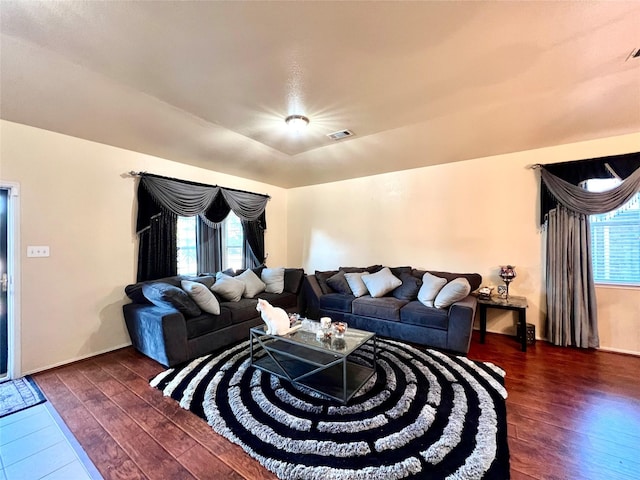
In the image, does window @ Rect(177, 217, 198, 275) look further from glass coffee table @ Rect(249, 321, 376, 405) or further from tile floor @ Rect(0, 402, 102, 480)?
tile floor @ Rect(0, 402, 102, 480)

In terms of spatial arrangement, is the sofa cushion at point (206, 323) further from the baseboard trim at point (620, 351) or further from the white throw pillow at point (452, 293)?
the baseboard trim at point (620, 351)

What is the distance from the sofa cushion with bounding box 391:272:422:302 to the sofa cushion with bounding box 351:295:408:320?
12cm

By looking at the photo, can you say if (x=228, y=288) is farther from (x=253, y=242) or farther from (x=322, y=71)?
(x=322, y=71)

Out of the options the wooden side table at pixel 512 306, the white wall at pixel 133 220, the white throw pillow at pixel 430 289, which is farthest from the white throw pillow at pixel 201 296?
the wooden side table at pixel 512 306

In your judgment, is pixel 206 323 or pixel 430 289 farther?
pixel 430 289

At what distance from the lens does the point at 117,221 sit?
3.38 meters

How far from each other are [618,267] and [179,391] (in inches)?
195

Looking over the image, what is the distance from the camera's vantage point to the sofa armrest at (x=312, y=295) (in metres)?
4.21

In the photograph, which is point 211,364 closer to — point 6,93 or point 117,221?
point 117,221

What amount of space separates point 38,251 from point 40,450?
1.99 meters

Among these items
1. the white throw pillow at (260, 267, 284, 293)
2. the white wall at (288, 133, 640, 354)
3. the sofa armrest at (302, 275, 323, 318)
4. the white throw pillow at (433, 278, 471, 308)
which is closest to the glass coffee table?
the white throw pillow at (433, 278, 471, 308)

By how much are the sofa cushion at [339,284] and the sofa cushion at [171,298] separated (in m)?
2.03

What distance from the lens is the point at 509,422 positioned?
1924mm

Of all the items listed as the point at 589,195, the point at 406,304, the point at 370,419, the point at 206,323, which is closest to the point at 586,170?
the point at 589,195
